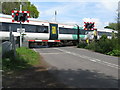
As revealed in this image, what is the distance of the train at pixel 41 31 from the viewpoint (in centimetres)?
1873

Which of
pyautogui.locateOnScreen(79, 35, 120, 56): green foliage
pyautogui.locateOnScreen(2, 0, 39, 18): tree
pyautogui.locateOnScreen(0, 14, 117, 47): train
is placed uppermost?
pyautogui.locateOnScreen(2, 0, 39, 18): tree

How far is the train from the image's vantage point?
18.7 m

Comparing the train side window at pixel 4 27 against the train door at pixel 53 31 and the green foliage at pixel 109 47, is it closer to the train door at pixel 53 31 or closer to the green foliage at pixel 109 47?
the train door at pixel 53 31

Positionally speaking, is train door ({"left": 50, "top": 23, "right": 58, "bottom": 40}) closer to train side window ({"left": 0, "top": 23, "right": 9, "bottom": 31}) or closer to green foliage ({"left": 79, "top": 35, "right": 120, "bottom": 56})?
train side window ({"left": 0, "top": 23, "right": 9, "bottom": 31})

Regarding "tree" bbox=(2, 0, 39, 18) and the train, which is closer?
the train

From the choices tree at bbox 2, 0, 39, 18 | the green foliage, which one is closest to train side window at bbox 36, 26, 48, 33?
the green foliage

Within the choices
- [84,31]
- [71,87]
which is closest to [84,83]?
[71,87]

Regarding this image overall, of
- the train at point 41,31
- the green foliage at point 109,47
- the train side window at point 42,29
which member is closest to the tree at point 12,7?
the train at point 41,31

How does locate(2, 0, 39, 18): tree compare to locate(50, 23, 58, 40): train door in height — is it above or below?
above

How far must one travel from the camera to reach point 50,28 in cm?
2291

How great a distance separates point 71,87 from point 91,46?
51.7 feet

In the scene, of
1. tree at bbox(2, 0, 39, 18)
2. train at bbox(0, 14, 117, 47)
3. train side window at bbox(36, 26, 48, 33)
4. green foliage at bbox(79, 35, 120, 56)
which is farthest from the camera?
tree at bbox(2, 0, 39, 18)

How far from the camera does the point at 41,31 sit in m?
22.0

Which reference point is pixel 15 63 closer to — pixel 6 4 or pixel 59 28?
pixel 59 28
